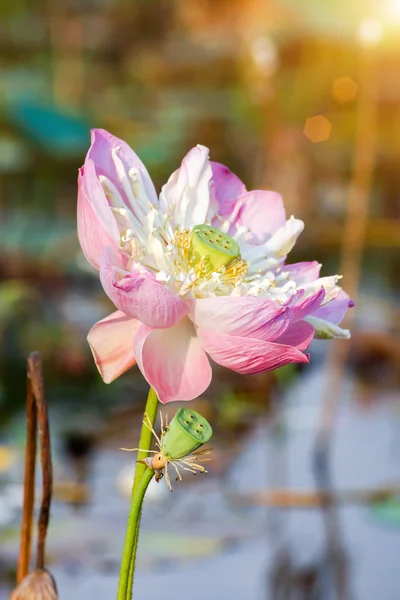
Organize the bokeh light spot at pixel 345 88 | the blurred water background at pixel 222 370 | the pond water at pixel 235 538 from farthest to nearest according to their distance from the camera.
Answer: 1. the bokeh light spot at pixel 345 88
2. the blurred water background at pixel 222 370
3. the pond water at pixel 235 538

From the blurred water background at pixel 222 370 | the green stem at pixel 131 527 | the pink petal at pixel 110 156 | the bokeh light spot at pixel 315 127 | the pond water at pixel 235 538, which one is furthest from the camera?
the bokeh light spot at pixel 315 127

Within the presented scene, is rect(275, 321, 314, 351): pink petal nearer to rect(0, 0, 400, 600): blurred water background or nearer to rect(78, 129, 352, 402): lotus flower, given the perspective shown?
rect(78, 129, 352, 402): lotus flower

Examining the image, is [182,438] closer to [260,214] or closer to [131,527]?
[131,527]

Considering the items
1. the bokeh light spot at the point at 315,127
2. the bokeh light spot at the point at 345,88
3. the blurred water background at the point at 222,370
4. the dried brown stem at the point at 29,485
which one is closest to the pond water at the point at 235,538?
the blurred water background at the point at 222,370

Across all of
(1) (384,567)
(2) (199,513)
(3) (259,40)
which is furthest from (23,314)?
(1) (384,567)

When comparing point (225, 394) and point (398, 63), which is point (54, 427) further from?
point (398, 63)

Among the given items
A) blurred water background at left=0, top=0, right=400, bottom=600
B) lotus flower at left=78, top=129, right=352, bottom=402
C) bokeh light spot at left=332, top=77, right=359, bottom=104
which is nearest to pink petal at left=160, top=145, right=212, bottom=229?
lotus flower at left=78, top=129, right=352, bottom=402

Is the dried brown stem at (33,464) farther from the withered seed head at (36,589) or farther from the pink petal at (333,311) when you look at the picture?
the pink petal at (333,311)
